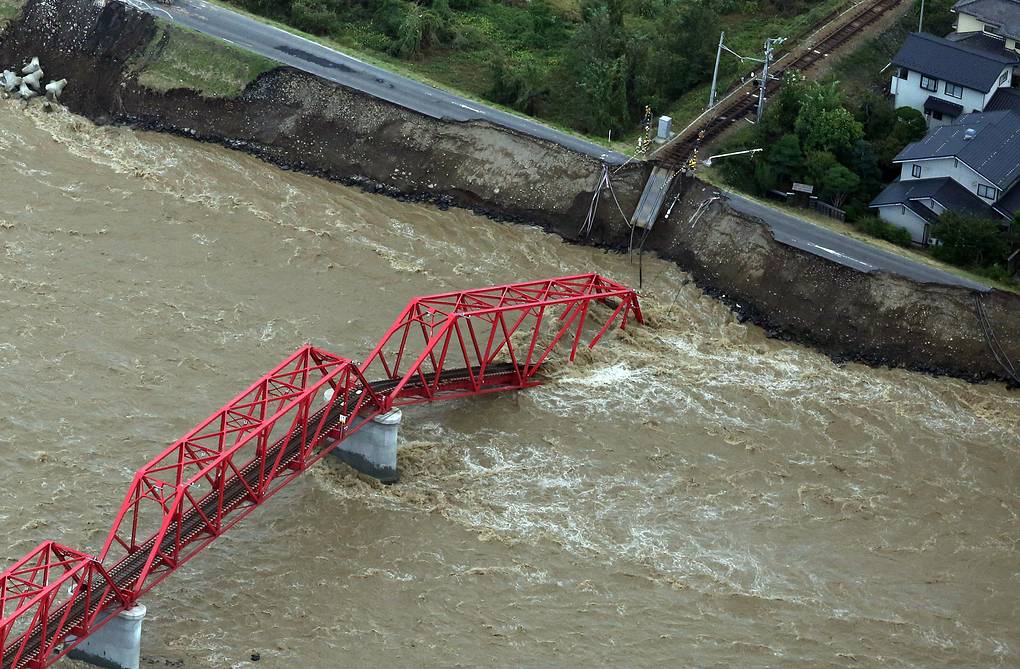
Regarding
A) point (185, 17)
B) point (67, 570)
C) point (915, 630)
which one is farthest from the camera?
point (185, 17)

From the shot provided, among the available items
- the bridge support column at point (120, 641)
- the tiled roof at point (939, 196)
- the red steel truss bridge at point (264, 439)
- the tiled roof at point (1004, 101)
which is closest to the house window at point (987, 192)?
the tiled roof at point (939, 196)

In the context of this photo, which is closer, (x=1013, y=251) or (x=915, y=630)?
(x=915, y=630)

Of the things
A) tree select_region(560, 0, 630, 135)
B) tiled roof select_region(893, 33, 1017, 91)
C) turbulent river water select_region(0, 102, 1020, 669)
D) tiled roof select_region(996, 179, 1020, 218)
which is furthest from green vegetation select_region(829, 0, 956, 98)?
turbulent river water select_region(0, 102, 1020, 669)

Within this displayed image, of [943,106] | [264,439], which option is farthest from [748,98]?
[264,439]

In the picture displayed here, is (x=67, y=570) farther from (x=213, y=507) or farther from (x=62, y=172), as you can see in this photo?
(x=62, y=172)

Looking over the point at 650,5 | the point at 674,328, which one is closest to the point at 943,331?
the point at 674,328

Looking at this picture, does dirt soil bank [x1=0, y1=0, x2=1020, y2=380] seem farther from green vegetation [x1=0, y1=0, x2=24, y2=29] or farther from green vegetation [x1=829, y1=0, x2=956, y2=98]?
green vegetation [x1=829, y1=0, x2=956, y2=98]

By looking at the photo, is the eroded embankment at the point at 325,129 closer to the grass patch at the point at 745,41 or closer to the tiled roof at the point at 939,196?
the grass patch at the point at 745,41

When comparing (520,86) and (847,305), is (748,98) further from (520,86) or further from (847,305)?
(847,305)
